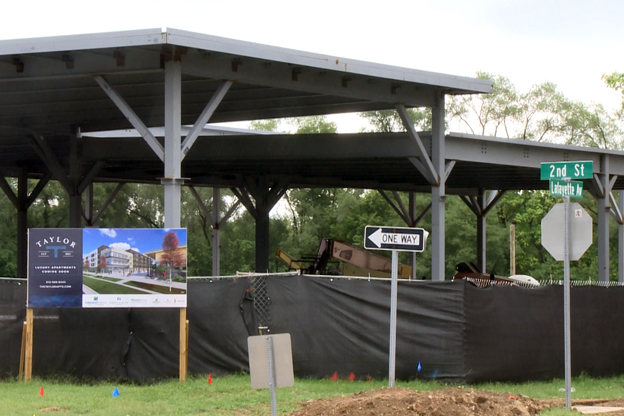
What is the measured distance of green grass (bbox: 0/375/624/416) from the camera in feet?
34.5

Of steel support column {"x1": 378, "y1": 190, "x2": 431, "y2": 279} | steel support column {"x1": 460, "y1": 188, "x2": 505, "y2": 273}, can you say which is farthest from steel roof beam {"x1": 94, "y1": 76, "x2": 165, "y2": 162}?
steel support column {"x1": 460, "y1": 188, "x2": 505, "y2": 273}

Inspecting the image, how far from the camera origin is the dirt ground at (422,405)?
8.90m

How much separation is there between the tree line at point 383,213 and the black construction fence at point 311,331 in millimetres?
38010

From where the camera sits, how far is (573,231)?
1085 cm

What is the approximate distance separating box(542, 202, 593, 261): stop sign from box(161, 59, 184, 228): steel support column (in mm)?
6176

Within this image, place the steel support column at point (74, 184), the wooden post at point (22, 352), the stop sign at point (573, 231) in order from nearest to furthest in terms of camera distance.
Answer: the stop sign at point (573, 231) → the wooden post at point (22, 352) → the steel support column at point (74, 184)

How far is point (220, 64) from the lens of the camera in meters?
15.0

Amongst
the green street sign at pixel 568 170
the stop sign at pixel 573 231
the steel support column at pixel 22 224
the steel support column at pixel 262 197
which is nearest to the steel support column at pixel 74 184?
the steel support column at pixel 22 224

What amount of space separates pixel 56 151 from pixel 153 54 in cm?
1426

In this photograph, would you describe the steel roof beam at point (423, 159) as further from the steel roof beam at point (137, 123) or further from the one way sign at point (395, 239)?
the one way sign at point (395, 239)

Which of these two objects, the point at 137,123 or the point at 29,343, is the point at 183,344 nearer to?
the point at 29,343

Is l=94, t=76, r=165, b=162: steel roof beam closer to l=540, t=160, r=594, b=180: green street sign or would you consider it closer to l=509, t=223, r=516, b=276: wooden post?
l=540, t=160, r=594, b=180: green street sign

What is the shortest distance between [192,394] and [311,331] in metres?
2.47

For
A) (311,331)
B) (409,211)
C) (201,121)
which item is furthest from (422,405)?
(409,211)
